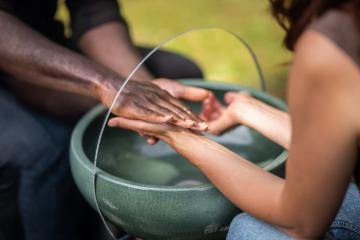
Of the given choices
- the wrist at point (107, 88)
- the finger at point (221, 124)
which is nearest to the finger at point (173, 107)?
the wrist at point (107, 88)

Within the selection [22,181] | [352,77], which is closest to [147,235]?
[22,181]

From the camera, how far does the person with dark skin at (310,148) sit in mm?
778

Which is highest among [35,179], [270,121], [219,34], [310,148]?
[310,148]

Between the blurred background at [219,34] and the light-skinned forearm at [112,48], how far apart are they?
35.9 inches

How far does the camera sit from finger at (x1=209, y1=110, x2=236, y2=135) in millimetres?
1368

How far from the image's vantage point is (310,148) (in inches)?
32.7

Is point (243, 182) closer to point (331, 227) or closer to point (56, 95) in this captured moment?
point (331, 227)

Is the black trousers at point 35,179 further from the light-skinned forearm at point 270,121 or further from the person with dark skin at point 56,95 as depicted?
the light-skinned forearm at point 270,121

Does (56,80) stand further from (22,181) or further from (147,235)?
(147,235)

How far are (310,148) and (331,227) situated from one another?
1.09ft

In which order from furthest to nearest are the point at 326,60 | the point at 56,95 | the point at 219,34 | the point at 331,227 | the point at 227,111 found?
the point at 219,34, the point at 56,95, the point at 227,111, the point at 331,227, the point at 326,60

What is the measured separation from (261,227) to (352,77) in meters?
0.34

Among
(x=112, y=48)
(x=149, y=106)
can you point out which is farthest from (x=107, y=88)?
(x=112, y=48)

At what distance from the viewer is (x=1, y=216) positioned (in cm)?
138
